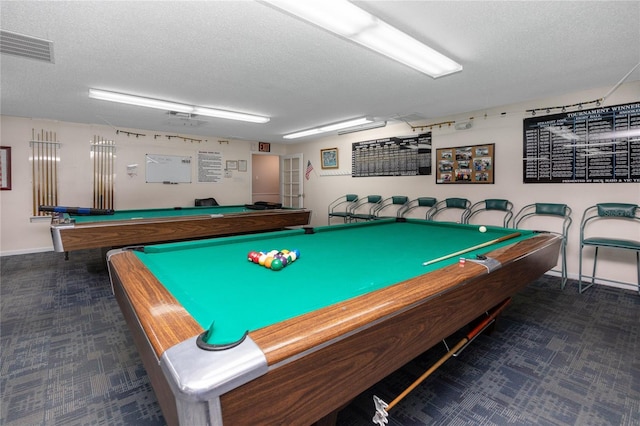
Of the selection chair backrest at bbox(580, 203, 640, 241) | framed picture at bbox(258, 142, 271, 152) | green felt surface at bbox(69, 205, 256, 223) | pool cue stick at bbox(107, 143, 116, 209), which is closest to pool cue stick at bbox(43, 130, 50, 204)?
pool cue stick at bbox(107, 143, 116, 209)

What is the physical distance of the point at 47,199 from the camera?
5227 millimetres

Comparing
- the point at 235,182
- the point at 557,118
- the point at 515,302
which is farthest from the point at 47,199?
the point at 557,118

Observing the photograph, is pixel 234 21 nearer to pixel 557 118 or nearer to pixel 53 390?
pixel 53 390

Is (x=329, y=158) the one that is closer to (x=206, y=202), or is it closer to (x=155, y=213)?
(x=206, y=202)

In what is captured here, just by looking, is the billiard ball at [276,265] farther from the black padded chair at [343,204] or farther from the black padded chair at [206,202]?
the black padded chair at [206,202]

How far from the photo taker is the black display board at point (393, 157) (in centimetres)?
528

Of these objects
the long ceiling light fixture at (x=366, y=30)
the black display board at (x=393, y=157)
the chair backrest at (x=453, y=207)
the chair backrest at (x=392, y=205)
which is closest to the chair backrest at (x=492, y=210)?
the chair backrest at (x=453, y=207)

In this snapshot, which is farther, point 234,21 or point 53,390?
point 234,21

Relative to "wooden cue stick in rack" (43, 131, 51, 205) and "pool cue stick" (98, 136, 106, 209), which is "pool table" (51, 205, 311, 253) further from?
"wooden cue stick in rack" (43, 131, 51, 205)

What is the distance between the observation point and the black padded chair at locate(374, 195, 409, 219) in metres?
5.50

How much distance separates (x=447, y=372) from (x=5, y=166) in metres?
6.95

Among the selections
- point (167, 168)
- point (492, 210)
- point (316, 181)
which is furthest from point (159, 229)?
point (492, 210)

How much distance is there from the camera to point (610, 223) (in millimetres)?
3545

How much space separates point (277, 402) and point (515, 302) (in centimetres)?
309
